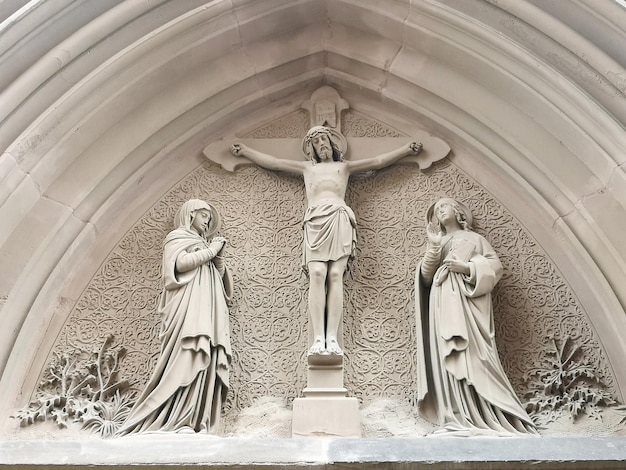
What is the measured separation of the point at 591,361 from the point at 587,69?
1.55 metres

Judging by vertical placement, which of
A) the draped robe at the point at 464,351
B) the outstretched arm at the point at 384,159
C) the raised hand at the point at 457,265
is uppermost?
the outstretched arm at the point at 384,159

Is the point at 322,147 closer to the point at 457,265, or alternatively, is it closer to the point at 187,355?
the point at 457,265

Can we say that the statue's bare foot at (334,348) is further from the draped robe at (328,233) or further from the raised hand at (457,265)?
the raised hand at (457,265)

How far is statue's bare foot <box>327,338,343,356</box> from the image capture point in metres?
4.26

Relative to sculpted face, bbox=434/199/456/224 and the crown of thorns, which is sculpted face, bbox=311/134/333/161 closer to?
the crown of thorns

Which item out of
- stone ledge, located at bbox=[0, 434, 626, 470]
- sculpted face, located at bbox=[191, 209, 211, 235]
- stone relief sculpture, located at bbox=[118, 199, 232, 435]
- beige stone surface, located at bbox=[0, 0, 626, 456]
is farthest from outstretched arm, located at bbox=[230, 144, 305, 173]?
stone ledge, located at bbox=[0, 434, 626, 470]

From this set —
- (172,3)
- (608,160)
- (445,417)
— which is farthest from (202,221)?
(608,160)

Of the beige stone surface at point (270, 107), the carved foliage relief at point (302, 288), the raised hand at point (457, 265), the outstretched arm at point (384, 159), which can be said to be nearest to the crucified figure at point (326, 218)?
the outstretched arm at point (384, 159)

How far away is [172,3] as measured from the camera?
189 inches

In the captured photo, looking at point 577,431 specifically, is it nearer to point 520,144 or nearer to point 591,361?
point 591,361

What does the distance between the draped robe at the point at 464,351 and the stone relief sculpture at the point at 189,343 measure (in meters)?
1.05

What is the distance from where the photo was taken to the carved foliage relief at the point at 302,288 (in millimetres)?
4426

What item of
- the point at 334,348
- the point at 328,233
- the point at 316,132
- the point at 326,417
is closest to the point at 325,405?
the point at 326,417

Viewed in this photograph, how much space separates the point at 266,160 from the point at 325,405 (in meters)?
1.64
